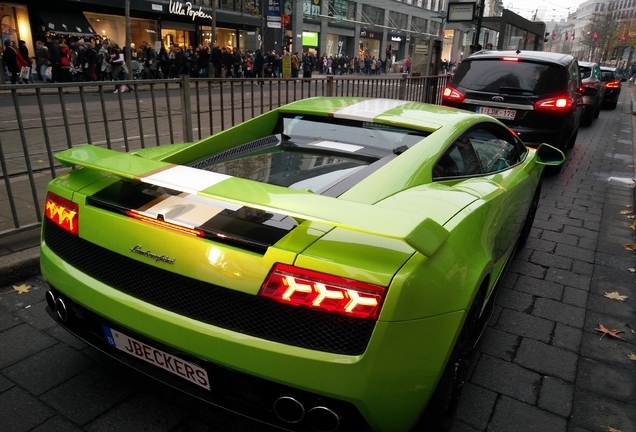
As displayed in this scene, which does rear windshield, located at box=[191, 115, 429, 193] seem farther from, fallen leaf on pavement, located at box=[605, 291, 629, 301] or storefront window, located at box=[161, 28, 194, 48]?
storefront window, located at box=[161, 28, 194, 48]

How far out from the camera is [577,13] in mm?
158375

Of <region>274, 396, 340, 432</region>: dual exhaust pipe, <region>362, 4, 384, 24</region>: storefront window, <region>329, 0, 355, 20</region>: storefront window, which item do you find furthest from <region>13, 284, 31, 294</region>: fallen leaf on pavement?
<region>362, 4, 384, 24</region>: storefront window

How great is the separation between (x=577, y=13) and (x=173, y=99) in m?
190

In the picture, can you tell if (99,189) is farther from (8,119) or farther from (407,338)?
(8,119)

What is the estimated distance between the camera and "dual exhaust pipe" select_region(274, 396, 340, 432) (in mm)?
1613

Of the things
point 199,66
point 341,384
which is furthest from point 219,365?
point 199,66

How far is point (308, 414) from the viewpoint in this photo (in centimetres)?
163

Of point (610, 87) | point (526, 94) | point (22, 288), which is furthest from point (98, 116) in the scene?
point (610, 87)

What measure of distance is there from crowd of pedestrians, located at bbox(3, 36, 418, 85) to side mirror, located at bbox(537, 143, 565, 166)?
11472 mm

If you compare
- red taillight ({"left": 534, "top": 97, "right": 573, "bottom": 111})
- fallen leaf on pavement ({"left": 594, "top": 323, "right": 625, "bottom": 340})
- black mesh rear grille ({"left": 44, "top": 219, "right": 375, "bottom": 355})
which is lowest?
fallen leaf on pavement ({"left": 594, "top": 323, "right": 625, "bottom": 340})

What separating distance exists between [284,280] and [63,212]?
122cm

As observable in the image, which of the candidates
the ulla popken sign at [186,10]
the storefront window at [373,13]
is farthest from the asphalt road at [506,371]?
the storefront window at [373,13]

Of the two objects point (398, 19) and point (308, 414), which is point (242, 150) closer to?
point (308, 414)

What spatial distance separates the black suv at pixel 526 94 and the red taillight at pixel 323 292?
246 inches
